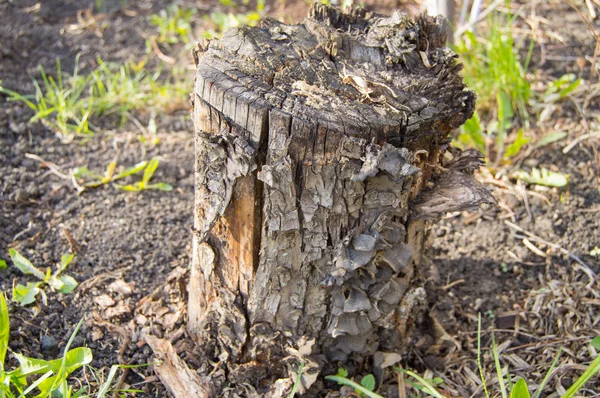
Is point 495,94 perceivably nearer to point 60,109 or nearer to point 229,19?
point 229,19

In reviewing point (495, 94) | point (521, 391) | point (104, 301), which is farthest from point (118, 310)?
point (495, 94)

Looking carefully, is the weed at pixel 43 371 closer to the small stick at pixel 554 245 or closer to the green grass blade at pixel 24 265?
the green grass blade at pixel 24 265

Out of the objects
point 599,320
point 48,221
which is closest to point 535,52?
point 599,320

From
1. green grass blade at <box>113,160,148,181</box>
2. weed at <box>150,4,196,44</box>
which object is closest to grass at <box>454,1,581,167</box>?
green grass blade at <box>113,160,148,181</box>

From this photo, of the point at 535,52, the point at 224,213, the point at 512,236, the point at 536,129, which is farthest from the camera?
the point at 535,52

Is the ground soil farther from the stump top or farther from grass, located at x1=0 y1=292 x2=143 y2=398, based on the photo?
the stump top

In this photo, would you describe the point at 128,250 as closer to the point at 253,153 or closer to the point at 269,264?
the point at 269,264
